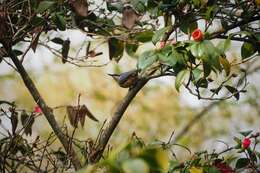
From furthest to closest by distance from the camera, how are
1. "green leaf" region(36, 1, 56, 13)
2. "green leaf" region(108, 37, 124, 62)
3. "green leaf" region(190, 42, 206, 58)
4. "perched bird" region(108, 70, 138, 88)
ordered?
"green leaf" region(108, 37, 124, 62) < "perched bird" region(108, 70, 138, 88) < "green leaf" region(36, 1, 56, 13) < "green leaf" region(190, 42, 206, 58)

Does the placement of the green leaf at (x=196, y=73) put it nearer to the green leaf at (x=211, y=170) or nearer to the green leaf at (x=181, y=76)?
the green leaf at (x=181, y=76)

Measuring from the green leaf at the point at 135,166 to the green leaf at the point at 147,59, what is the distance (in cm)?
61

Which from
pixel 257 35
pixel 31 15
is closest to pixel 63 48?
pixel 31 15

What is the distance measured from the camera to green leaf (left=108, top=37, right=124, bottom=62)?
1.50 m

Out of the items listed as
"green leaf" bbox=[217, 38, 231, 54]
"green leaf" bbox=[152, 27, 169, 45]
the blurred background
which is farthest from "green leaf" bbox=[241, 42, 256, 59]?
the blurred background

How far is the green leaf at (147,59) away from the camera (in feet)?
3.76

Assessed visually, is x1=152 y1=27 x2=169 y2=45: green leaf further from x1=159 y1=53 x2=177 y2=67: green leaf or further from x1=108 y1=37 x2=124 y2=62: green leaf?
x1=108 y1=37 x2=124 y2=62: green leaf

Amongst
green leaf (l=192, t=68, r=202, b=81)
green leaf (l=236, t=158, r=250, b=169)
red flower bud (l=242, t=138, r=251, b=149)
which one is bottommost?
green leaf (l=236, t=158, r=250, b=169)

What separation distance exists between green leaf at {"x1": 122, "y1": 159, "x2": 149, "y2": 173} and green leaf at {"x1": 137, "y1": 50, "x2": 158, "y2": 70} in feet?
2.00

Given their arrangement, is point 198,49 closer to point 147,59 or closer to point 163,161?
point 147,59

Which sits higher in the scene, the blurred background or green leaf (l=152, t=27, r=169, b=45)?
green leaf (l=152, t=27, r=169, b=45)

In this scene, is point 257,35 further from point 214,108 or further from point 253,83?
point 214,108

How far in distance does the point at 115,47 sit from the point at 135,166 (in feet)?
3.34

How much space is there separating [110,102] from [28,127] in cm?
312
